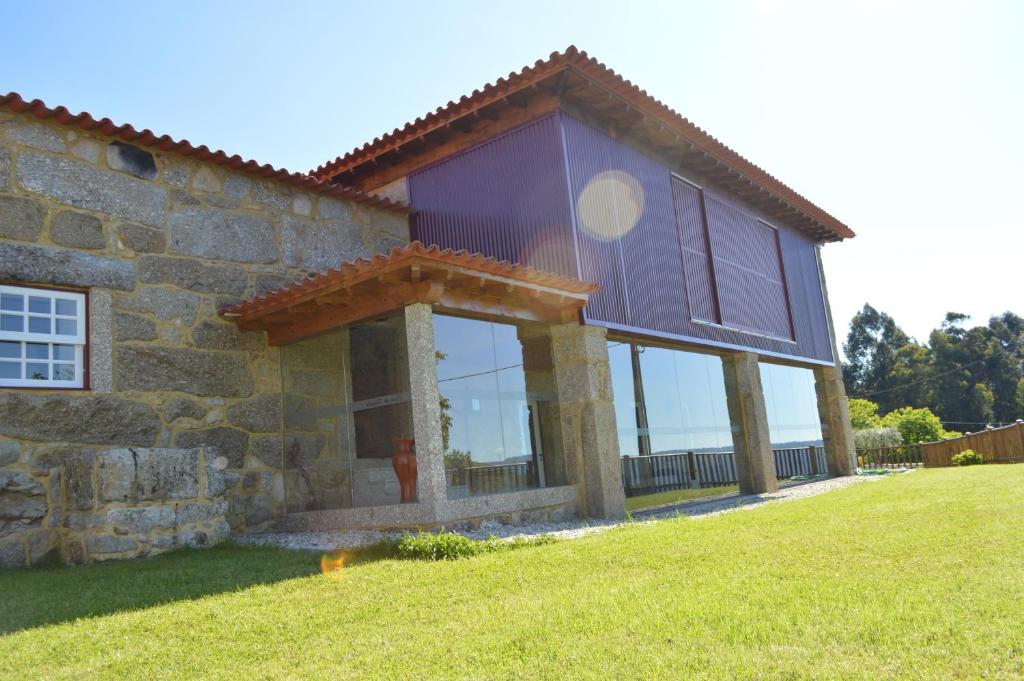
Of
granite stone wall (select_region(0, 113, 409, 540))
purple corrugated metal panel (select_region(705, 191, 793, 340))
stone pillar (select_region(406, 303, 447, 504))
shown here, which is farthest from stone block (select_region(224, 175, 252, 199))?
purple corrugated metal panel (select_region(705, 191, 793, 340))

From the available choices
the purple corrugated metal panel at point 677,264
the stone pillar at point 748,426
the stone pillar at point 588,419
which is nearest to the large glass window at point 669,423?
the stone pillar at point 748,426

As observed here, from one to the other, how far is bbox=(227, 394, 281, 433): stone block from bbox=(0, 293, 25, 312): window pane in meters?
2.04

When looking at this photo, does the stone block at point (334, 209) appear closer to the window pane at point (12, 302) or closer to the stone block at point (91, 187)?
the stone block at point (91, 187)

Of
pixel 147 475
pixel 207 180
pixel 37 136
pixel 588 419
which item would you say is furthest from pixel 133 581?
pixel 588 419

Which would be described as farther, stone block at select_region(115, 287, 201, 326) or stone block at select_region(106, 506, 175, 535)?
stone block at select_region(115, 287, 201, 326)

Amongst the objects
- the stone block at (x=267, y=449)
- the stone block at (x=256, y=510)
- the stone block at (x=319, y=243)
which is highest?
the stone block at (x=319, y=243)

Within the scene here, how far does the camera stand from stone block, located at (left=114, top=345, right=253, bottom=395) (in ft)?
23.8

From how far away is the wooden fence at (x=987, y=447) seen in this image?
18641 millimetres

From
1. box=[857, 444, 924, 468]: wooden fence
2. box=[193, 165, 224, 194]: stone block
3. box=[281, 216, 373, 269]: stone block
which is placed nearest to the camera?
box=[193, 165, 224, 194]: stone block

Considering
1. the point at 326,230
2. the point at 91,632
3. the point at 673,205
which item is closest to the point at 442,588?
the point at 91,632

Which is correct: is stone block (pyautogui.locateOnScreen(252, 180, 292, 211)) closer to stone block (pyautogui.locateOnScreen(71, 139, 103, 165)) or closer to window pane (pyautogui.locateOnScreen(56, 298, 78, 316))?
stone block (pyautogui.locateOnScreen(71, 139, 103, 165))

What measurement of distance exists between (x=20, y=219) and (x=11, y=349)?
1139 mm

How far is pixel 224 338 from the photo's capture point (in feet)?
26.3

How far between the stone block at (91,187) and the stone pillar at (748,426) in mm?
8357
